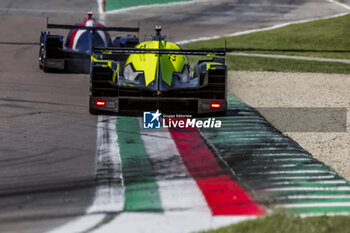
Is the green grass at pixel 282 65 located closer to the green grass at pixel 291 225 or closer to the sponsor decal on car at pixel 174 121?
the sponsor decal on car at pixel 174 121

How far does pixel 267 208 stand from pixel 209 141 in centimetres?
412

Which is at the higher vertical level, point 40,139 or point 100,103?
point 100,103

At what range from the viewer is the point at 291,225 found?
8281 mm

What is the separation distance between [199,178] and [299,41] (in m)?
22.7

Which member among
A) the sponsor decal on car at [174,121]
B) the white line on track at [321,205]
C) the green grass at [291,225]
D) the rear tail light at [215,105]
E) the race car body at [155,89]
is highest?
the race car body at [155,89]

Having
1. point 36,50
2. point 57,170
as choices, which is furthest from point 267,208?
point 36,50

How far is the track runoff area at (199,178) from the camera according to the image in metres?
8.97

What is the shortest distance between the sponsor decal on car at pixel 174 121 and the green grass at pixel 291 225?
5953 mm

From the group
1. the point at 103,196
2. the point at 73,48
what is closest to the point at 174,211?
the point at 103,196

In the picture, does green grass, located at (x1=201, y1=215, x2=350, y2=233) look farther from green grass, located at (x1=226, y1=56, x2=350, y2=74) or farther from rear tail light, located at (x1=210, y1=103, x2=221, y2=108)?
green grass, located at (x1=226, y1=56, x2=350, y2=74)

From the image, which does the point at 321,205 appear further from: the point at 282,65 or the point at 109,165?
the point at 282,65

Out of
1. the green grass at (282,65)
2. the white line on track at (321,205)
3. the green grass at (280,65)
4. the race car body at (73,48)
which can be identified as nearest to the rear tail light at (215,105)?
the white line on track at (321,205)

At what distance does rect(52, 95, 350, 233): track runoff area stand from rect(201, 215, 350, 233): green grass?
1.26 ft

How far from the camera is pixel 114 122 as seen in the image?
14797mm
